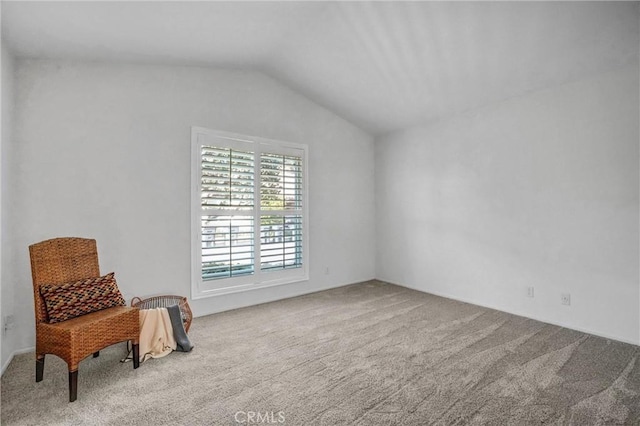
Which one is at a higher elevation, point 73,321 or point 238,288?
point 73,321

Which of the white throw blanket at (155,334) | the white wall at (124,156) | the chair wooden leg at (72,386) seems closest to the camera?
the chair wooden leg at (72,386)

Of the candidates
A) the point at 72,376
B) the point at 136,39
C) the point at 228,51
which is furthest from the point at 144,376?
the point at 228,51

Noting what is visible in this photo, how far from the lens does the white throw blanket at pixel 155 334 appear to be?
250 cm

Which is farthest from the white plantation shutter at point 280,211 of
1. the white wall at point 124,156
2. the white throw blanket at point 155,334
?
the white throw blanket at point 155,334

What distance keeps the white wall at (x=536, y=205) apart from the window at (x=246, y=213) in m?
1.68

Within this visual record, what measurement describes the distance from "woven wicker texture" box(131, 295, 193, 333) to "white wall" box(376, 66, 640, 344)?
10.1 ft

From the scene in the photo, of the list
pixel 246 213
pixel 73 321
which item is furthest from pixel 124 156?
pixel 73 321

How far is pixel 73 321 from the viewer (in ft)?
6.81

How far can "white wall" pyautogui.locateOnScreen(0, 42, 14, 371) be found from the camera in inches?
92.0

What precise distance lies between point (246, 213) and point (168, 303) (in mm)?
1256

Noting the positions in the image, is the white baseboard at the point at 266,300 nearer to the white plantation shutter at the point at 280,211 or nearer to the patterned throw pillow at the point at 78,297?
the white plantation shutter at the point at 280,211

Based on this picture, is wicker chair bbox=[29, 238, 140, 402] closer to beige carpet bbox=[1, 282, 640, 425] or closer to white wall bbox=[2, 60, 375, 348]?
beige carpet bbox=[1, 282, 640, 425]

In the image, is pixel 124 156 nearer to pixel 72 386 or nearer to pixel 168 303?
pixel 168 303

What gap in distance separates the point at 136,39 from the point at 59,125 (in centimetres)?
101
